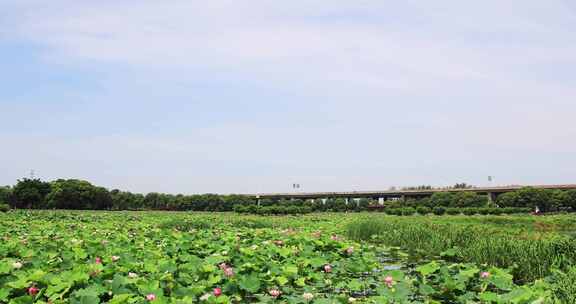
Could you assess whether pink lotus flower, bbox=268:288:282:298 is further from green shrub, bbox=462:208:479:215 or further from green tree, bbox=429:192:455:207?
green tree, bbox=429:192:455:207

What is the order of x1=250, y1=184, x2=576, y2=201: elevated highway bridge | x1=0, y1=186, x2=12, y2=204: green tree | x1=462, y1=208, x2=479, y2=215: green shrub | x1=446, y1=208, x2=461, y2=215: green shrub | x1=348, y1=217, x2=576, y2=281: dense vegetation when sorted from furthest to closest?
x1=250, y1=184, x2=576, y2=201: elevated highway bridge → x1=0, y1=186, x2=12, y2=204: green tree → x1=462, y1=208, x2=479, y2=215: green shrub → x1=446, y1=208, x2=461, y2=215: green shrub → x1=348, y1=217, x2=576, y2=281: dense vegetation

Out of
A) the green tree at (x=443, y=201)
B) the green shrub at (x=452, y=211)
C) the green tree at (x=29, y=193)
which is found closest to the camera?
the green shrub at (x=452, y=211)

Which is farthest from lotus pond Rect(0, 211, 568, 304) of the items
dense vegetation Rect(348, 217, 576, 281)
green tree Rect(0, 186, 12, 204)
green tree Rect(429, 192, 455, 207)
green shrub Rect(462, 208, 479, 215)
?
green tree Rect(0, 186, 12, 204)

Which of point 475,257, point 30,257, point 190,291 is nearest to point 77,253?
point 30,257

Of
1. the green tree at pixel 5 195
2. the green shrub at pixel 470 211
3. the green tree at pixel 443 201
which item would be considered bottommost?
the green shrub at pixel 470 211

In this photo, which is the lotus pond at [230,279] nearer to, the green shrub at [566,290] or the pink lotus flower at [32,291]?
the pink lotus flower at [32,291]

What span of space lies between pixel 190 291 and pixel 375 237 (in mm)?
8321

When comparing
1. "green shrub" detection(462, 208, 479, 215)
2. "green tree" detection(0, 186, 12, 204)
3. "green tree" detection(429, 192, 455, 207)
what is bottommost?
"green shrub" detection(462, 208, 479, 215)

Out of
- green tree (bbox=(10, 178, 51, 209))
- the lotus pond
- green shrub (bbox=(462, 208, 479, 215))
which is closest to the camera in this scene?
the lotus pond

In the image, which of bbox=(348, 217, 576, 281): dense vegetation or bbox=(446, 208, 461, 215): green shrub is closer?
bbox=(348, 217, 576, 281): dense vegetation

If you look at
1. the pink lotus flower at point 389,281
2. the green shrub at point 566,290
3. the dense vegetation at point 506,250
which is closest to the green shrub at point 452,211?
the dense vegetation at point 506,250

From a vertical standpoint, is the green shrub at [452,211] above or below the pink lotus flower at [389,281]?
below

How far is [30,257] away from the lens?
19.7 ft

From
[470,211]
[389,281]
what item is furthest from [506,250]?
[470,211]
